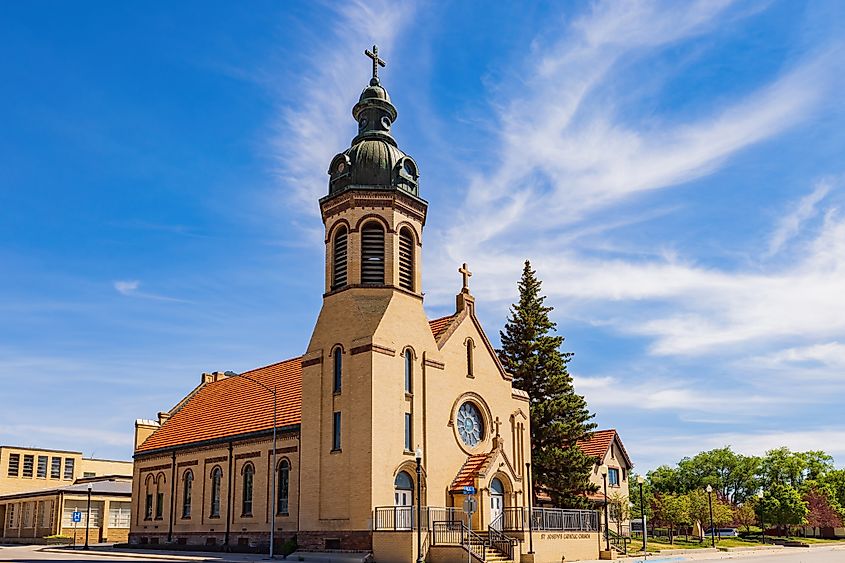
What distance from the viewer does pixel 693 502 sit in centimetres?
7338

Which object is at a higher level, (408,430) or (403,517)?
(408,430)

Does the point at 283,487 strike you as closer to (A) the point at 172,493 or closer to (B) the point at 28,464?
(A) the point at 172,493

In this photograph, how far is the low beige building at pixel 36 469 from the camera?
7925cm

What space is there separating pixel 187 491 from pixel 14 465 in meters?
42.7

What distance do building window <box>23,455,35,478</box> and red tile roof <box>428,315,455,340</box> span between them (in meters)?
57.5

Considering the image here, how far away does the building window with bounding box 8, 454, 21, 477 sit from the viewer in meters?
79.7

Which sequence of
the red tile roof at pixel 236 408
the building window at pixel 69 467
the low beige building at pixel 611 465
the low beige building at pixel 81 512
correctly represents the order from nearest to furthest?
the red tile roof at pixel 236 408 < the low beige building at pixel 81 512 < the low beige building at pixel 611 465 < the building window at pixel 69 467

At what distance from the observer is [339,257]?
3916cm

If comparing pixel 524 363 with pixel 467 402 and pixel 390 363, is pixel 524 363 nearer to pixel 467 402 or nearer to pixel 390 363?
pixel 467 402

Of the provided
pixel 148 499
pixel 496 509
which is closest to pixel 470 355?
pixel 496 509

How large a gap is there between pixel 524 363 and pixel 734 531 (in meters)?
52.1

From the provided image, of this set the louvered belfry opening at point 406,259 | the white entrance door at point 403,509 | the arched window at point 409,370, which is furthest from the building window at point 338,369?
the white entrance door at point 403,509

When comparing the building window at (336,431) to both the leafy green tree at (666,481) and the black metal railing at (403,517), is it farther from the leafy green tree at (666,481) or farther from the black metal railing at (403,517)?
the leafy green tree at (666,481)

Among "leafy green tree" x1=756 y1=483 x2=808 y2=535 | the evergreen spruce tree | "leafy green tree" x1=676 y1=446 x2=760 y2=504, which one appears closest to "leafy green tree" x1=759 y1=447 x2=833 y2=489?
"leafy green tree" x1=676 y1=446 x2=760 y2=504
